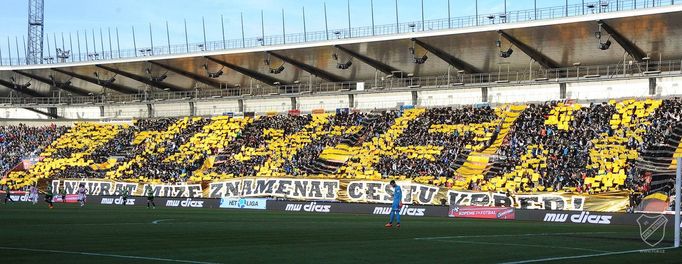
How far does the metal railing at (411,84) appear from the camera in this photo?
64688mm

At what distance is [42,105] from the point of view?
94.3 meters

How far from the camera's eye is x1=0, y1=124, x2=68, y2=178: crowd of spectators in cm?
8231

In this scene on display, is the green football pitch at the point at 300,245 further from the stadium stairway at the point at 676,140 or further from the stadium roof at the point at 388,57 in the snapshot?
the stadium roof at the point at 388,57

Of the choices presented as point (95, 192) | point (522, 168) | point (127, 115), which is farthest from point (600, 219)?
point (127, 115)

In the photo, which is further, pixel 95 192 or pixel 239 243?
pixel 95 192

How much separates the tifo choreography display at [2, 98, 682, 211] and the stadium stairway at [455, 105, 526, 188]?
0.35 feet

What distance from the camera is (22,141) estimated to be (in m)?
86.2

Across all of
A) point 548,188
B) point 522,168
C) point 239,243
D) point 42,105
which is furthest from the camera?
point 42,105

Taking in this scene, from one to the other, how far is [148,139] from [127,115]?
11.8 metres

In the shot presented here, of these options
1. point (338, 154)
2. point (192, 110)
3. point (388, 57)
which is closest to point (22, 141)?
point (192, 110)

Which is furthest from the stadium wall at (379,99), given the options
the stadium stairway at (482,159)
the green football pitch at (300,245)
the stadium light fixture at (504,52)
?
the green football pitch at (300,245)

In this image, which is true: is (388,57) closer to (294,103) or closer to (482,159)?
(294,103)

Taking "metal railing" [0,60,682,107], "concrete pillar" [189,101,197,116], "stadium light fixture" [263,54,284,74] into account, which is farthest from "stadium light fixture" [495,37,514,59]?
"concrete pillar" [189,101,197,116]

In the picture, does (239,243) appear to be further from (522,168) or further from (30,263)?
(522,168)
